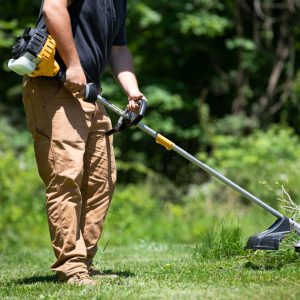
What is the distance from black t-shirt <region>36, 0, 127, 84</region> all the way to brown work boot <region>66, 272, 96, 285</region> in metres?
1.13

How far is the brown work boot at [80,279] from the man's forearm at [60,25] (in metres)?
1.18

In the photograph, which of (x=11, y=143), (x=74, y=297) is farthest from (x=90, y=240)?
(x=11, y=143)

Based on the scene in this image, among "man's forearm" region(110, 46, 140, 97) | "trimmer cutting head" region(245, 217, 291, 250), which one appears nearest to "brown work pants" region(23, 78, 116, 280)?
"man's forearm" region(110, 46, 140, 97)

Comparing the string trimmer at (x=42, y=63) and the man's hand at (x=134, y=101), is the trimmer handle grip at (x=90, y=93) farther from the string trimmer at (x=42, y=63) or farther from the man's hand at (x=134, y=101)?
the man's hand at (x=134, y=101)

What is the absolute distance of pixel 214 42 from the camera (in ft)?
53.0

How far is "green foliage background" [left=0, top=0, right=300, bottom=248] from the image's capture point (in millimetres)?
9898

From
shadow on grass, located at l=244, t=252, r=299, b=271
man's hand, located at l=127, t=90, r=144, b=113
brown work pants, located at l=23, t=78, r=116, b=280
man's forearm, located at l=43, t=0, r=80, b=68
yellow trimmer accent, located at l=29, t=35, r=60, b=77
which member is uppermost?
man's forearm, located at l=43, t=0, r=80, b=68

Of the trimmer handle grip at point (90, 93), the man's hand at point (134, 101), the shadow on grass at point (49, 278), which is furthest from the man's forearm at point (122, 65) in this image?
the shadow on grass at point (49, 278)

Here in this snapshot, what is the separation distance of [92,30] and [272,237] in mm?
1586

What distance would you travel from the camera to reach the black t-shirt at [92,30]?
176 inches

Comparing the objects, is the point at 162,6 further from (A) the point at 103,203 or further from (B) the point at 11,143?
(A) the point at 103,203

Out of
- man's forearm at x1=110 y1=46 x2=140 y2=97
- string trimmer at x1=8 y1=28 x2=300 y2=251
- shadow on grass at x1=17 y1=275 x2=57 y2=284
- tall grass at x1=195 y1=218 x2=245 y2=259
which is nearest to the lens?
string trimmer at x1=8 y1=28 x2=300 y2=251

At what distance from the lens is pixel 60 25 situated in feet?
14.0

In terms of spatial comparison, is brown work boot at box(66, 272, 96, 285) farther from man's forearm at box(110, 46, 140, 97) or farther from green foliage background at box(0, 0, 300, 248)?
green foliage background at box(0, 0, 300, 248)
